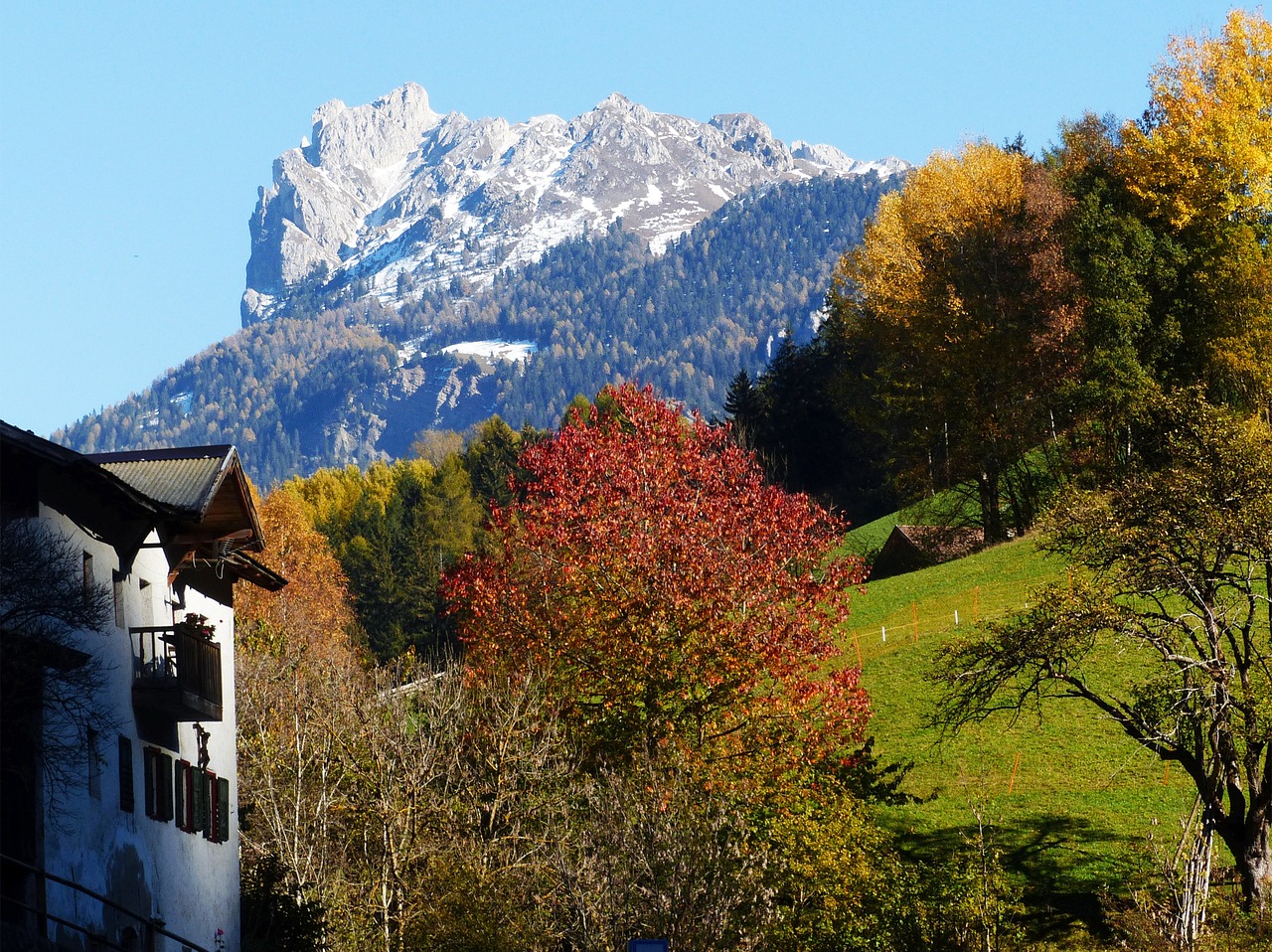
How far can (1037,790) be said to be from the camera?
3947cm

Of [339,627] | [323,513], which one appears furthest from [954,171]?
[323,513]

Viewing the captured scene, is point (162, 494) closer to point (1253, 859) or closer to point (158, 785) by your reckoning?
point (158, 785)

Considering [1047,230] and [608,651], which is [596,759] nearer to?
[608,651]

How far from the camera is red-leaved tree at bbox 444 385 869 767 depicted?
1361 inches

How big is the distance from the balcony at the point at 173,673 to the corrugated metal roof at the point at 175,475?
2605 mm

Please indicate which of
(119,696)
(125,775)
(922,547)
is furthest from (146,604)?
(922,547)

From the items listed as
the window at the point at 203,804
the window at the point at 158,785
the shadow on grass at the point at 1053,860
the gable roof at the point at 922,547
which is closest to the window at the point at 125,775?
the window at the point at 158,785

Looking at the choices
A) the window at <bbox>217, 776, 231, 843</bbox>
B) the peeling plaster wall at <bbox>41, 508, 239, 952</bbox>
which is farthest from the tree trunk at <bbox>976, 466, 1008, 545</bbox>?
the window at <bbox>217, 776, 231, 843</bbox>

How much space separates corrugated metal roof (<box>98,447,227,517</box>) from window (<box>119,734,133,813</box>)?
15.6 feet

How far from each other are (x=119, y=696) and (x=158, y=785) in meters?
2.74

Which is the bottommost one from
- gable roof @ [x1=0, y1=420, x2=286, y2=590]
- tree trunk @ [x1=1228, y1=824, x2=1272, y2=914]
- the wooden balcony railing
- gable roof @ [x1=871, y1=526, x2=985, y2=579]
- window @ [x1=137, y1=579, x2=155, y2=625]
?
tree trunk @ [x1=1228, y1=824, x2=1272, y2=914]

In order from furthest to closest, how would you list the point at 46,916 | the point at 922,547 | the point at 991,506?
the point at 922,547 → the point at 991,506 → the point at 46,916

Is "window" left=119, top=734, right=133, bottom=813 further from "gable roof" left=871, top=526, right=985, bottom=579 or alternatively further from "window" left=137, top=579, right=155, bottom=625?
"gable roof" left=871, top=526, right=985, bottom=579

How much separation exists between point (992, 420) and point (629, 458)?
34.4m
